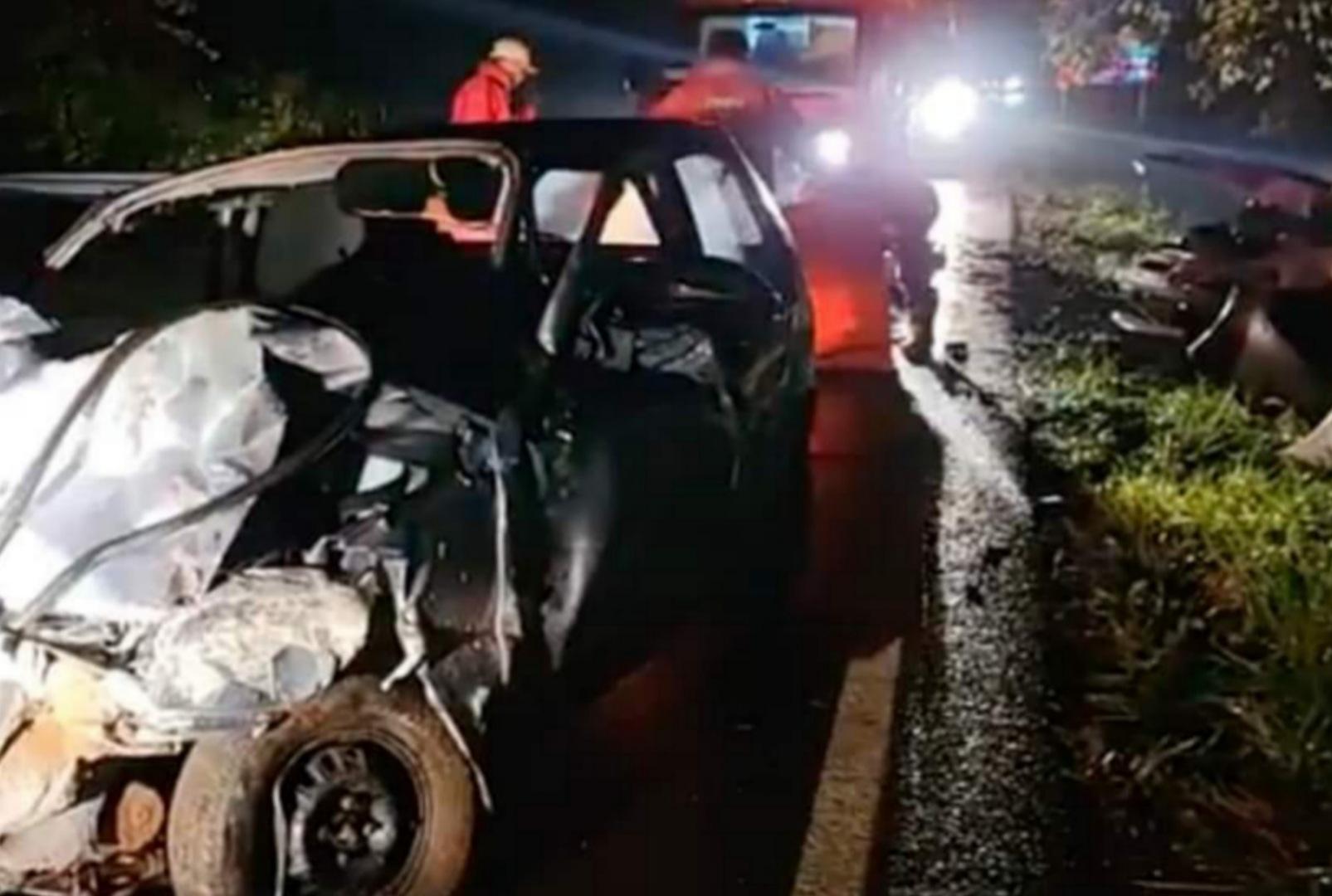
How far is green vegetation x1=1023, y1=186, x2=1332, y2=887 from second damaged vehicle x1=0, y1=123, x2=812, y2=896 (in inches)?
57.5

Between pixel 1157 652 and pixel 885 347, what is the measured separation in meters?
6.27

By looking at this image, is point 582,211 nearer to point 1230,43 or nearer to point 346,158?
point 346,158

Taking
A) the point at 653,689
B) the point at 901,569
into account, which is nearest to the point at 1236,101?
the point at 901,569

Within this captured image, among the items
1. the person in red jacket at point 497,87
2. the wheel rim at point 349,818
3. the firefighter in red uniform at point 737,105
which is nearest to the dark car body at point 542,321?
the wheel rim at point 349,818

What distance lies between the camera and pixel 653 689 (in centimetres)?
691

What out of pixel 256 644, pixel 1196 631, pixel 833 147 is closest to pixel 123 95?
pixel 833 147

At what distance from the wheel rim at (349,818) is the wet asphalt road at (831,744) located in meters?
0.34

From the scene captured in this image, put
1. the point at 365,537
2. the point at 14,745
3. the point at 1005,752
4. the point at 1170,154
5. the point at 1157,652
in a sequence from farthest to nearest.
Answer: the point at 1170,154 < the point at 1157,652 < the point at 1005,752 < the point at 365,537 < the point at 14,745

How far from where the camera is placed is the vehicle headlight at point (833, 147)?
49.3 feet

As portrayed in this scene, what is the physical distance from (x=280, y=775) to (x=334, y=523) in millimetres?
→ 597

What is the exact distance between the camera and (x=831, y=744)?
6281 millimetres

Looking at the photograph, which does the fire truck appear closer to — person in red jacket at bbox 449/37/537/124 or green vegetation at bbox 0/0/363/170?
person in red jacket at bbox 449/37/537/124

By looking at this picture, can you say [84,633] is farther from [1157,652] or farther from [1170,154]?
[1170,154]

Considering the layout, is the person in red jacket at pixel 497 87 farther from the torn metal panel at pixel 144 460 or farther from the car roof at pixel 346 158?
the torn metal panel at pixel 144 460
